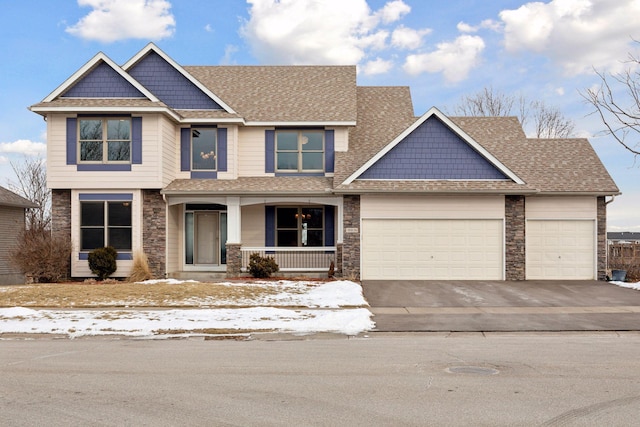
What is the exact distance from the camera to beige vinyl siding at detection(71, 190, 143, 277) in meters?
22.9

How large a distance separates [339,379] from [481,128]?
71.3ft

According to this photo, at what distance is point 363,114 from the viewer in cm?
2836

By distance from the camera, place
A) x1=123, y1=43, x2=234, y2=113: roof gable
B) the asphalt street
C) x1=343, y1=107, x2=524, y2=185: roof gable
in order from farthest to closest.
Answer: x1=123, y1=43, x2=234, y2=113: roof gable, x1=343, y1=107, x2=524, y2=185: roof gable, the asphalt street

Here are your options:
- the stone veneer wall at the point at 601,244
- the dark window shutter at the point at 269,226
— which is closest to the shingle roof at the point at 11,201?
the dark window shutter at the point at 269,226

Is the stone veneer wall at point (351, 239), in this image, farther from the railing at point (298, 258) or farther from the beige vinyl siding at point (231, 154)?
the beige vinyl siding at point (231, 154)

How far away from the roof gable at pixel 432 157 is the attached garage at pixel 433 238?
857 mm

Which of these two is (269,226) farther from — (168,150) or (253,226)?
(168,150)

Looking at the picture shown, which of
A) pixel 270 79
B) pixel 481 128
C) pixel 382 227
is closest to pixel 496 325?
pixel 382 227

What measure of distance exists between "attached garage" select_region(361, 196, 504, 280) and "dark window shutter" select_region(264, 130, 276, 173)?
4.71 m

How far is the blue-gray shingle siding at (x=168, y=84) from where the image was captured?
24906mm

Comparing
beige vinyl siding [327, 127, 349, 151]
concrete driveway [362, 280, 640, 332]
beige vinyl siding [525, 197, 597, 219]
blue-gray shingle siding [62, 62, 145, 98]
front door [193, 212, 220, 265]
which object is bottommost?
concrete driveway [362, 280, 640, 332]

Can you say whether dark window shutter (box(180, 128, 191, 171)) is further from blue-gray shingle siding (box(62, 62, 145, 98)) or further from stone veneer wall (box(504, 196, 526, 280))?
stone veneer wall (box(504, 196, 526, 280))

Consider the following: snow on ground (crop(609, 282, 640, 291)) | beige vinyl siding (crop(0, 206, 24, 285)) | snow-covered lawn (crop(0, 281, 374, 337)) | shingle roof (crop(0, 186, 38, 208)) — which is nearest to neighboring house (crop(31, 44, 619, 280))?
snow on ground (crop(609, 282, 640, 291))

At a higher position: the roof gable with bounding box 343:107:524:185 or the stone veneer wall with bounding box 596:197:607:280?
the roof gable with bounding box 343:107:524:185
